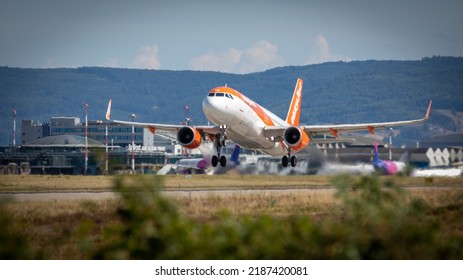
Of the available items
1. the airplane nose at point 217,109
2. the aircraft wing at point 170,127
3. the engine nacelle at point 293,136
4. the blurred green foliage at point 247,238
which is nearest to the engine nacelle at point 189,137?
the aircraft wing at point 170,127

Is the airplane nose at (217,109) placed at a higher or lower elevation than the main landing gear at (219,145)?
higher

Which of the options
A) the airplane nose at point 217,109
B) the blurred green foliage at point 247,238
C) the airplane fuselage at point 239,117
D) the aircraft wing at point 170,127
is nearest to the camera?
the blurred green foliage at point 247,238

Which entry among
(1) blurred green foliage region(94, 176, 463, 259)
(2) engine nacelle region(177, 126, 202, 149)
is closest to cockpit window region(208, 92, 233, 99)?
(2) engine nacelle region(177, 126, 202, 149)

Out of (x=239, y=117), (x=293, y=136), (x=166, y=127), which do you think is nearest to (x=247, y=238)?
(x=239, y=117)

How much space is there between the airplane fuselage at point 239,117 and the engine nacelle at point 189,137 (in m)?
2.12

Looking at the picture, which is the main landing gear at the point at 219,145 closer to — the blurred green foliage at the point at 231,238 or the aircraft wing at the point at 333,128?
the aircraft wing at the point at 333,128

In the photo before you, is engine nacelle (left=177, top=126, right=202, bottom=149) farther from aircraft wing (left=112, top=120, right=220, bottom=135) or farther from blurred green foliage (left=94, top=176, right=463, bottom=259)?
blurred green foliage (left=94, top=176, right=463, bottom=259)

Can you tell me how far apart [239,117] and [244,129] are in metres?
1.79

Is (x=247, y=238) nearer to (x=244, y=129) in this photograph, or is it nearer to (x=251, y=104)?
(x=244, y=129)

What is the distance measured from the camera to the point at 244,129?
57562 mm

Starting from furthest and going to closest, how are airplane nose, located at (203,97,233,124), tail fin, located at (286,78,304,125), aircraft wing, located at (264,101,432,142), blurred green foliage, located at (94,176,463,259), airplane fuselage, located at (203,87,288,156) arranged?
tail fin, located at (286,78,304,125) → aircraft wing, located at (264,101,432,142) → airplane fuselage, located at (203,87,288,156) → airplane nose, located at (203,97,233,124) → blurred green foliage, located at (94,176,463,259)

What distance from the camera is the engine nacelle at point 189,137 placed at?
5925 centimetres

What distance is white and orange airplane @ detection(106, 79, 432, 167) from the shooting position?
5500 centimetres

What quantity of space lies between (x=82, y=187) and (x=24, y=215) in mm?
25926
